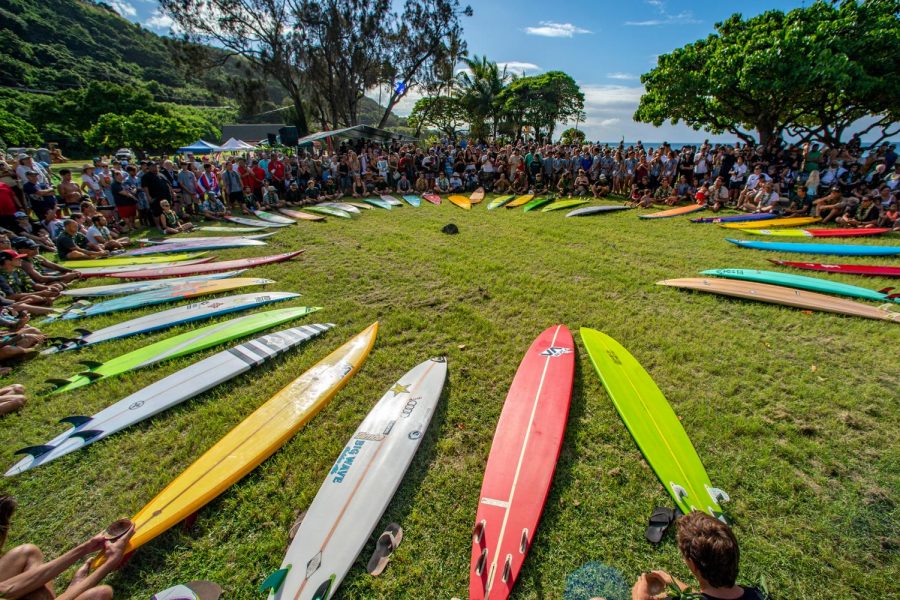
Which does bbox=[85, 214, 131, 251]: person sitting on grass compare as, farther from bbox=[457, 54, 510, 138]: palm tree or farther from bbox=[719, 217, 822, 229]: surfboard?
bbox=[457, 54, 510, 138]: palm tree

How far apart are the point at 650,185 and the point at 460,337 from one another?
1126 centimetres

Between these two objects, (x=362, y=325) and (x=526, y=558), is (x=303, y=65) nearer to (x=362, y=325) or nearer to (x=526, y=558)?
(x=362, y=325)

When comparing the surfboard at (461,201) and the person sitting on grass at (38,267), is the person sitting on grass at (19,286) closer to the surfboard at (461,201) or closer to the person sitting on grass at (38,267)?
the person sitting on grass at (38,267)

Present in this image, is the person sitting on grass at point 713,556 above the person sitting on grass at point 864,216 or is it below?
below

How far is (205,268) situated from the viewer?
6.98m

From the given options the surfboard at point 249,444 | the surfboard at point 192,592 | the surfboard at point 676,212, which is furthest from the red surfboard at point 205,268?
the surfboard at point 676,212

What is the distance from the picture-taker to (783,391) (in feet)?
11.8

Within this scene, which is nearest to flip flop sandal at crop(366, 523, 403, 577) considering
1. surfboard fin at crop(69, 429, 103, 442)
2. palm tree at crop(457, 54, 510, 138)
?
surfboard fin at crop(69, 429, 103, 442)

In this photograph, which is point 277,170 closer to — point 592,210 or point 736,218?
point 592,210

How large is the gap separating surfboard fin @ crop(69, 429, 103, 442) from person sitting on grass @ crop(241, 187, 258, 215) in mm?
10109

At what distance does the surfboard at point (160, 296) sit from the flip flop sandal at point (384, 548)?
16.6ft

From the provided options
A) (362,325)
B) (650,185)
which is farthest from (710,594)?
(650,185)

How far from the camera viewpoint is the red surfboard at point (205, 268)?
6.77 m

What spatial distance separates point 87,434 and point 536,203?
37.4 feet
